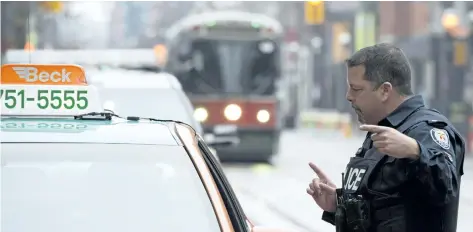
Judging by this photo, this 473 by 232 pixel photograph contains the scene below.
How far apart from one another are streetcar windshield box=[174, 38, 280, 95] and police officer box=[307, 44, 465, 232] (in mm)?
17845

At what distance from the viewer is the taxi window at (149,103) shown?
350 inches

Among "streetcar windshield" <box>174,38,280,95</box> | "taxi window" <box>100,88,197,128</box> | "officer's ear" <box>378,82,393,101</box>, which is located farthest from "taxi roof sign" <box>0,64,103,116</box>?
"streetcar windshield" <box>174,38,280,95</box>

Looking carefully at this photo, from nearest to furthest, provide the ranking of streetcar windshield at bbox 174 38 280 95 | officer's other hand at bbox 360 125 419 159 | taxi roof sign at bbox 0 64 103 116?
officer's other hand at bbox 360 125 419 159 < taxi roof sign at bbox 0 64 103 116 < streetcar windshield at bbox 174 38 280 95

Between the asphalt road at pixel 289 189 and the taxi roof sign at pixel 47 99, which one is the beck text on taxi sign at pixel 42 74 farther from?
the asphalt road at pixel 289 189

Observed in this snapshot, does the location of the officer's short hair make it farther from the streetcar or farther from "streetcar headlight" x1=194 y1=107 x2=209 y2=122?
"streetcar headlight" x1=194 y1=107 x2=209 y2=122

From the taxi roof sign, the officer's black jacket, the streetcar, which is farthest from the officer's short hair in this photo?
the streetcar

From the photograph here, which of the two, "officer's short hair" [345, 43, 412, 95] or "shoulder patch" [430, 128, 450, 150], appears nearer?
"shoulder patch" [430, 128, 450, 150]

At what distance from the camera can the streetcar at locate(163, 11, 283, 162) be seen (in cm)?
2177

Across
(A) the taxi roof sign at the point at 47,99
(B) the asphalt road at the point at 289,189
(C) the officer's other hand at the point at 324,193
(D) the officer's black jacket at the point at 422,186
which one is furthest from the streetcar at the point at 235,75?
(D) the officer's black jacket at the point at 422,186

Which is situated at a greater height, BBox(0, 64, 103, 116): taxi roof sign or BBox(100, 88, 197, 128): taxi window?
BBox(100, 88, 197, 128): taxi window

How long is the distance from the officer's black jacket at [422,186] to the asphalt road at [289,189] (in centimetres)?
368

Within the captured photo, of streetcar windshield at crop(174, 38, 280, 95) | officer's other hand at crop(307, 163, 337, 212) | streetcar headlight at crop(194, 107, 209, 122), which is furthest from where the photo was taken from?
streetcar windshield at crop(174, 38, 280, 95)

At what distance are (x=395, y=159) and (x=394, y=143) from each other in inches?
7.9

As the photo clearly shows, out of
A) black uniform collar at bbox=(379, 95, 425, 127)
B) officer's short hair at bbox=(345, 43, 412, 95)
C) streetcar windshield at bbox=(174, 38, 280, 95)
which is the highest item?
streetcar windshield at bbox=(174, 38, 280, 95)
